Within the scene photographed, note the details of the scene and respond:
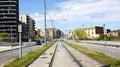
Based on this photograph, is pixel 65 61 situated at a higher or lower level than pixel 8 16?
lower

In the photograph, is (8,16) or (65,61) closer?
(65,61)

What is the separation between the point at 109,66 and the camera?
1730 centimetres

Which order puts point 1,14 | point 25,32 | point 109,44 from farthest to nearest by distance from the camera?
point 25,32 < point 1,14 < point 109,44

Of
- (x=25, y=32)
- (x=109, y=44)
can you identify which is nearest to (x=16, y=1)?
(x=25, y=32)

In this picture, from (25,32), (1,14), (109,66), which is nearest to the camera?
(109,66)

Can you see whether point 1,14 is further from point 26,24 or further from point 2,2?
point 26,24

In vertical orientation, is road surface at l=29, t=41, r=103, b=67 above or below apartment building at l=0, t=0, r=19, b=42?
below

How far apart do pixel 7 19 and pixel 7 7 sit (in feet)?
20.4

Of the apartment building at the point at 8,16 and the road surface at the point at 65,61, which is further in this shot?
the apartment building at the point at 8,16

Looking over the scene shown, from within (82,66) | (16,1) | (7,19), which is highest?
(16,1)

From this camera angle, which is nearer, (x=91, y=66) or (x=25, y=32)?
(x=91, y=66)

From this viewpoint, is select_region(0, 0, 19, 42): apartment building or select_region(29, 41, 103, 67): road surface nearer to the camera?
select_region(29, 41, 103, 67): road surface

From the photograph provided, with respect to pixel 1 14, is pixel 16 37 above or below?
below

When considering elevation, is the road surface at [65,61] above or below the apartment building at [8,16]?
below
